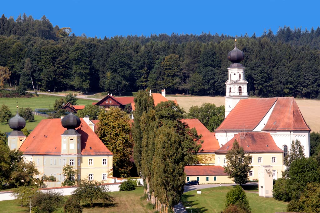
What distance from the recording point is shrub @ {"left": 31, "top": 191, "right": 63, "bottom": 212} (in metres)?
56.9

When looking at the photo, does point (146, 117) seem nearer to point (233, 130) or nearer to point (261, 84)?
point (233, 130)

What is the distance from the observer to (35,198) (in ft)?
191

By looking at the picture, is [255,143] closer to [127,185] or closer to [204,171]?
[204,171]

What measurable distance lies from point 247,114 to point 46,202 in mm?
32804

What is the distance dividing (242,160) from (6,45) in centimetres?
9832

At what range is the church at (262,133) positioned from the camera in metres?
75.7

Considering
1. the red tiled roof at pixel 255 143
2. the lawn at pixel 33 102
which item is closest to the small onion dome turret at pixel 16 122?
the red tiled roof at pixel 255 143

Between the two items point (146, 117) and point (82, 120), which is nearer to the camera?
point (146, 117)

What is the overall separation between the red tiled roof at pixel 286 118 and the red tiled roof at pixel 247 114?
3.43 feet

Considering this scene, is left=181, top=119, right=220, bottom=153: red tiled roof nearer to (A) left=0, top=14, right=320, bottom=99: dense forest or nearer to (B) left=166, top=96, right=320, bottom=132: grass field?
(B) left=166, top=96, right=320, bottom=132: grass field

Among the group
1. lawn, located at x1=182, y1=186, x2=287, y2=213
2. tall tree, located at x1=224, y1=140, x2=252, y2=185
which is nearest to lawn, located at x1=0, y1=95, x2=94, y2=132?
tall tree, located at x1=224, y1=140, x2=252, y2=185

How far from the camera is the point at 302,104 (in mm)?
134875

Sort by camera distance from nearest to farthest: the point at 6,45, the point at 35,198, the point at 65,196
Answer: the point at 35,198 < the point at 65,196 < the point at 6,45

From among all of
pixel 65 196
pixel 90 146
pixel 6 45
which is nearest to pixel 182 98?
pixel 6 45
